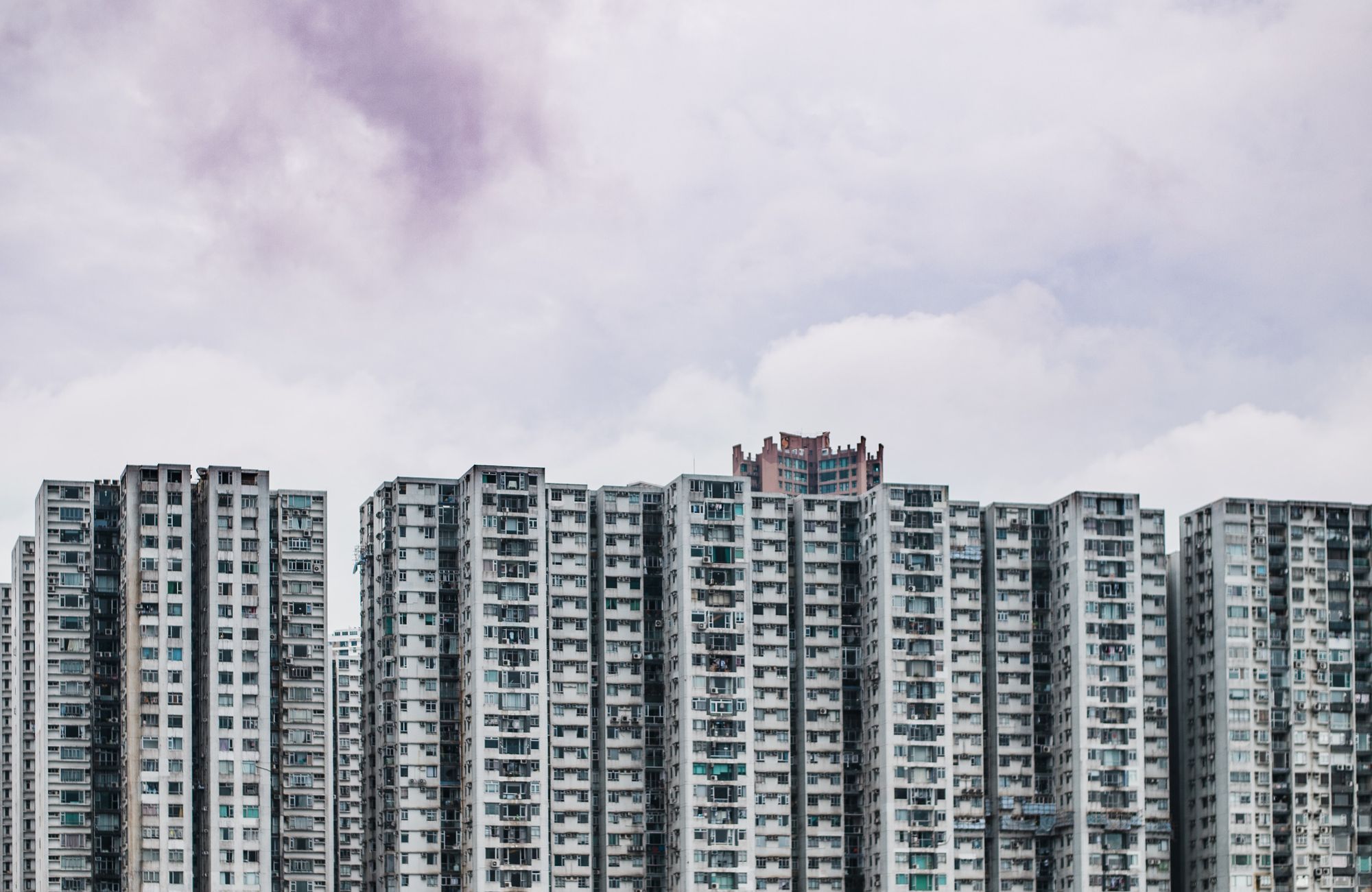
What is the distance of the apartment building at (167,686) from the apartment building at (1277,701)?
68320mm

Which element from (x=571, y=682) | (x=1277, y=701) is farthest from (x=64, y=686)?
(x=1277, y=701)

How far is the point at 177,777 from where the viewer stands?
16200 cm

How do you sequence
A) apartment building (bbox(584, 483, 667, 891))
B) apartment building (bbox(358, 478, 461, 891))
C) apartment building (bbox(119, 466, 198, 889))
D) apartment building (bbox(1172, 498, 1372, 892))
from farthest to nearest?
apartment building (bbox(1172, 498, 1372, 892)), apartment building (bbox(584, 483, 667, 891)), apartment building (bbox(358, 478, 461, 891)), apartment building (bbox(119, 466, 198, 889))

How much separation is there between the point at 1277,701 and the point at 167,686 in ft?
278

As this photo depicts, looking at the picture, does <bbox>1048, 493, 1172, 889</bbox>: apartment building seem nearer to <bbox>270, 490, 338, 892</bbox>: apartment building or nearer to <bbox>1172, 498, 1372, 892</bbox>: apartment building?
<bbox>1172, 498, 1372, 892</bbox>: apartment building

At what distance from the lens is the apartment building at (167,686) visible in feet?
531

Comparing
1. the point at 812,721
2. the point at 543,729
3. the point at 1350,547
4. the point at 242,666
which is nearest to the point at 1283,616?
the point at 1350,547

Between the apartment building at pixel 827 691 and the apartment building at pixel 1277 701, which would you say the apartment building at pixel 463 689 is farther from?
the apartment building at pixel 1277 701

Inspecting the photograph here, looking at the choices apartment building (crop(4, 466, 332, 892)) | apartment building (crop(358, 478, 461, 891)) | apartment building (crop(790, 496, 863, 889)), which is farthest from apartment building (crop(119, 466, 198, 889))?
apartment building (crop(790, 496, 863, 889))

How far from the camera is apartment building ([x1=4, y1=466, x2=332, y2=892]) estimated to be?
16200 centimetres

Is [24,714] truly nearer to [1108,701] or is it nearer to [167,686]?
[167,686]

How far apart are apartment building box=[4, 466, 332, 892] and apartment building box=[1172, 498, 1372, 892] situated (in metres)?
68.3

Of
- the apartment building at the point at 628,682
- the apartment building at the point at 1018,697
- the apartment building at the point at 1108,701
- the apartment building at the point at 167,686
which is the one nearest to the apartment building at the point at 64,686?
the apartment building at the point at 167,686

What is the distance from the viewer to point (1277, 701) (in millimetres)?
179875
